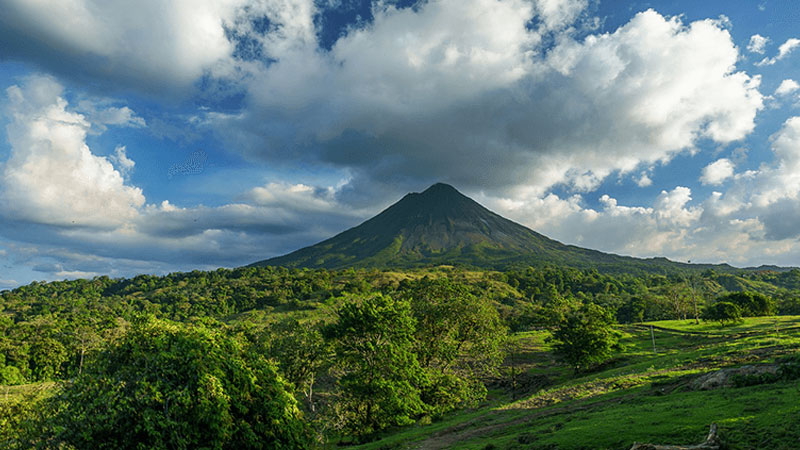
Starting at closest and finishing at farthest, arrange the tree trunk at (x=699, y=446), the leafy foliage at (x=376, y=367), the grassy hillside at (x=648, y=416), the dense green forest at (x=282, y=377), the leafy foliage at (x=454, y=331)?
the dense green forest at (x=282, y=377), the tree trunk at (x=699, y=446), the grassy hillside at (x=648, y=416), the leafy foliage at (x=376, y=367), the leafy foliage at (x=454, y=331)

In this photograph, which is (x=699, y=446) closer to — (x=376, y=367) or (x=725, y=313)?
(x=376, y=367)

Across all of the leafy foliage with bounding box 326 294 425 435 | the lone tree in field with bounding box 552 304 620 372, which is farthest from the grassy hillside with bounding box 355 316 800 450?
the lone tree in field with bounding box 552 304 620 372

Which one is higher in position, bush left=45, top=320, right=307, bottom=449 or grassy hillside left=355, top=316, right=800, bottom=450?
bush left=45, top=320, right=307, bottom=449

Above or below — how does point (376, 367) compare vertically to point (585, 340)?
above

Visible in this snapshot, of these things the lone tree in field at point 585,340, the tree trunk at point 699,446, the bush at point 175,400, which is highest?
the bush at point 175,400

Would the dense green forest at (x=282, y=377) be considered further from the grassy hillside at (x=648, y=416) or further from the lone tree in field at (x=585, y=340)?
the grassy hillside at (x=648, y=416)

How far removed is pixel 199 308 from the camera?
15788cm

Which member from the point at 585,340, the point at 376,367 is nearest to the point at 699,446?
the point at 376,367

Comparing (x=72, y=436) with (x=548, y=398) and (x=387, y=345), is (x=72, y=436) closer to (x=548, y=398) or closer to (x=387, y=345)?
(x=387, y=345)

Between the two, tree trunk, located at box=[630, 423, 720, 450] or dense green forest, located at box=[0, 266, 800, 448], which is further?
tree trunk, located at box=[630, 423, 720, 450]

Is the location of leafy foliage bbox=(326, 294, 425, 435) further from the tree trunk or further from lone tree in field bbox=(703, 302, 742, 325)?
lone tree in field bbox=(703, 302, 742, 325)

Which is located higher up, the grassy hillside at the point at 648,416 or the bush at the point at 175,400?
the bush at the point at 175,400

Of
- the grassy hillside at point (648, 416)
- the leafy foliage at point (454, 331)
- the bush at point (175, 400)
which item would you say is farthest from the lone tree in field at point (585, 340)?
the bush at point (175, 400)

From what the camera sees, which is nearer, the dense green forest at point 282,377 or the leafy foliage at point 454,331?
the dense green forest at point 282,377
